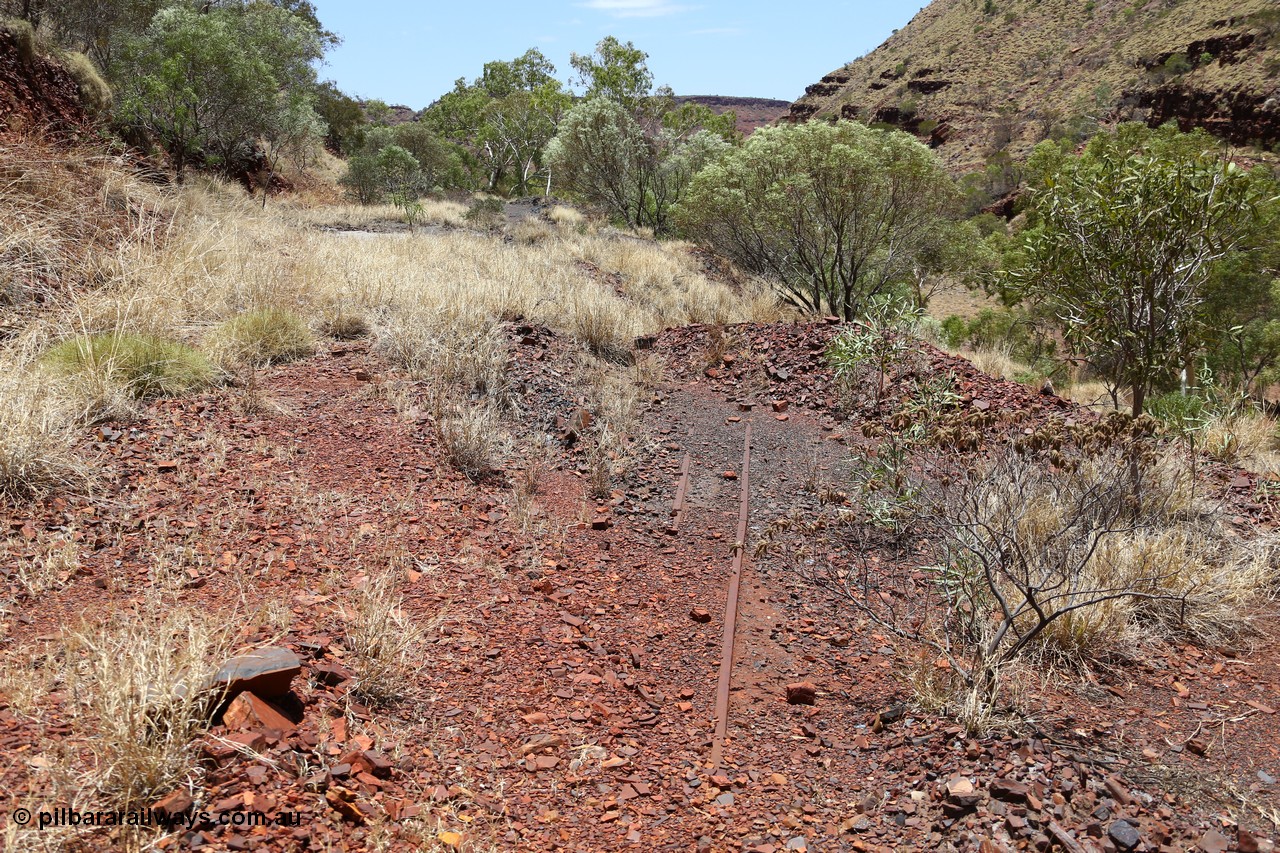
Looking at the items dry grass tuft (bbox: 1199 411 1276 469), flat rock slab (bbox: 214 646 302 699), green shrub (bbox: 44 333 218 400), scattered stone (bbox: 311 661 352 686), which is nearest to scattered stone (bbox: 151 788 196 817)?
flat rock slab (bbox: 214 646 302 699)

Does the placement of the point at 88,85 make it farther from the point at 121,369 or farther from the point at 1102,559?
the point at 1102,559

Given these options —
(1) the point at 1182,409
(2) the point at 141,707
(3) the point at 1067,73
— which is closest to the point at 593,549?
(2) the point at 141,707

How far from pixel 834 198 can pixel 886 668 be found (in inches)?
358

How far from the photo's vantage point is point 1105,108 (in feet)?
157

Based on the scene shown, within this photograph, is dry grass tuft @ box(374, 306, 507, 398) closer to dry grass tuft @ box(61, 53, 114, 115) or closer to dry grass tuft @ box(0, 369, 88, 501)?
dry grass tuft @ box(0, 369, 88, 501)

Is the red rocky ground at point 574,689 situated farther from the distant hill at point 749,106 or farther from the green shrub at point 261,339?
the distant hill at point 749,106

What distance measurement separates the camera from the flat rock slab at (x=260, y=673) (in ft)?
8.48

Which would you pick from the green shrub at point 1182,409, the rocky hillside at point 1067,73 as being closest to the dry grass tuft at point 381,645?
the green shrub at point 1182,409

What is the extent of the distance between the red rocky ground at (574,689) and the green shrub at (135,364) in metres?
0.25

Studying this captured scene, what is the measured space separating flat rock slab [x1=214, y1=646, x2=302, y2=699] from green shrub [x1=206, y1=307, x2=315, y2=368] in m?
3.78

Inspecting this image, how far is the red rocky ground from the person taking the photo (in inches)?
102

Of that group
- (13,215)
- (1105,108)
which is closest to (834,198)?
(13,215)

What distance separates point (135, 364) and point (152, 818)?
4.00 metres

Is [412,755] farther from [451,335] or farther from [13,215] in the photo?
[13,215]
